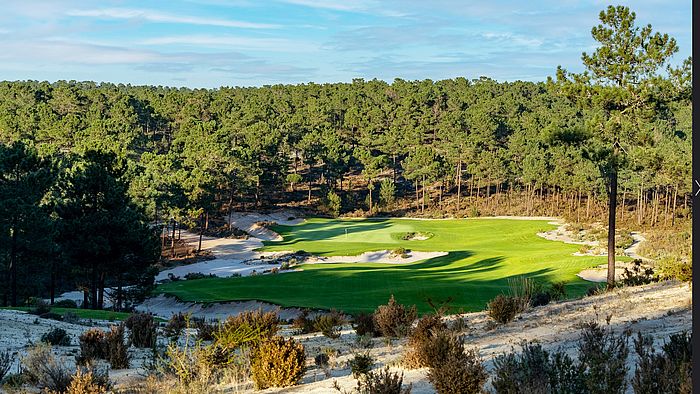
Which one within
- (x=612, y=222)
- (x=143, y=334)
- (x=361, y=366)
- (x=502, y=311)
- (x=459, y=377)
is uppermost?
(x=612, y=222)

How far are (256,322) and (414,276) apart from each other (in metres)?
26.4

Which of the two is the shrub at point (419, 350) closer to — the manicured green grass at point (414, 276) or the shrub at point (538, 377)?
the shrub at point (538, 377)

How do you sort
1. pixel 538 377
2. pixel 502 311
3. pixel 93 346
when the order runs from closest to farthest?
pixel 538 377 < pixel 93 346 < pixel 502 311

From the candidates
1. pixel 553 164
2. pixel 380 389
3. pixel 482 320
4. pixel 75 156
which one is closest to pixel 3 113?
pixel 75 156

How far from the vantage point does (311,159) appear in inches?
3868

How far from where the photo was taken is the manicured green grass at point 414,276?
99.5ft

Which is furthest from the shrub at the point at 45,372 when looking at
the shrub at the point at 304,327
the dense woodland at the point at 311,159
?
the dense woodland at the point at 311,159

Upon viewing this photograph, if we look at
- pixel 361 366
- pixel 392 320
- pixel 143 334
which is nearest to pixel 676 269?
pixel 392 320

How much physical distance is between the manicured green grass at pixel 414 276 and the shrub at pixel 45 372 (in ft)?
38.1

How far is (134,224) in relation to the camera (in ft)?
109

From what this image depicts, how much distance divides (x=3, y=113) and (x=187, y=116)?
29791 mm

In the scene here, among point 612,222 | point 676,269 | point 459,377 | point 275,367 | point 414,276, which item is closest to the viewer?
point 459,377

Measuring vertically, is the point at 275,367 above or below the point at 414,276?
above

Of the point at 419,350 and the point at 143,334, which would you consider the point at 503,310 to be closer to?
the point at 419,350
